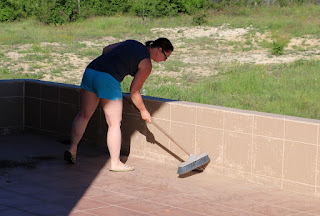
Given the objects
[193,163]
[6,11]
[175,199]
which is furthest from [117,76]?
[6,11]

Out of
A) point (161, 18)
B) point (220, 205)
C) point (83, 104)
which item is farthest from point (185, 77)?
point (161, 18)

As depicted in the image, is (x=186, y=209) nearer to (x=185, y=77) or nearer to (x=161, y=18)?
(x=185, y=77)

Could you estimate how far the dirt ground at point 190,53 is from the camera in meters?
19.5

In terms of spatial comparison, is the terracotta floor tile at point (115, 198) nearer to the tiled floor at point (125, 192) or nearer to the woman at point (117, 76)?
the tiled floor at point (125, 192)

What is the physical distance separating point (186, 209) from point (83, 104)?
1894 mm

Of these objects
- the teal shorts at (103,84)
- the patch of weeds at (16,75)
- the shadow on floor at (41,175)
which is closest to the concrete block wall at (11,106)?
the shadow on floor at (41,175)

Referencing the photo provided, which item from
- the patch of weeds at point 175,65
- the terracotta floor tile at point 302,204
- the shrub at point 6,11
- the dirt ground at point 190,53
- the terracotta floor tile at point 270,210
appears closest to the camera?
the terracotta floor tile at point 270,210

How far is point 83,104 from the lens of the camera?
614 cm

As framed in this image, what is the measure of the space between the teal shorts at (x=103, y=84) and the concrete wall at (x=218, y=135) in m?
0.67

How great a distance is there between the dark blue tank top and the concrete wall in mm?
665

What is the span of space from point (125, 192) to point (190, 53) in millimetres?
19112

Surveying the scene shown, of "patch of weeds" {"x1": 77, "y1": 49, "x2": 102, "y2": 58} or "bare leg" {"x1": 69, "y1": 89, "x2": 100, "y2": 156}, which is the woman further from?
"patch of weeds" {"x1": 77, "y1": 49, "x2": 102, "y2": 58}

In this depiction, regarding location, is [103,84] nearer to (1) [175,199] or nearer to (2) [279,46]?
(1) [175,199]

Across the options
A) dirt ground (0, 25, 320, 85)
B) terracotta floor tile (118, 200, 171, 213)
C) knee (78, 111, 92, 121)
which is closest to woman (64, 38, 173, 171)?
knee (78, 111, 92, 121)
